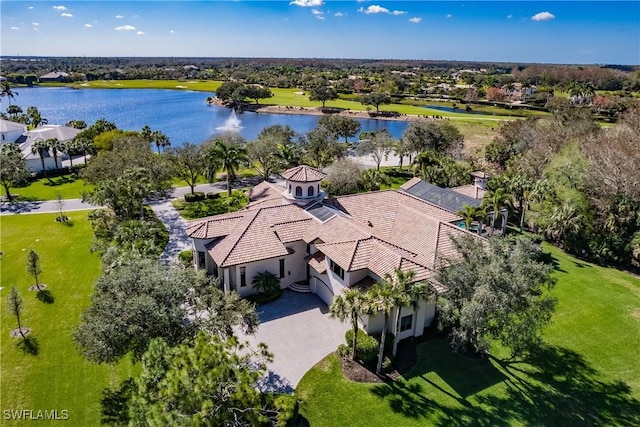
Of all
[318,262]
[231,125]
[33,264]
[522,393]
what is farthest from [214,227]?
[231,125]

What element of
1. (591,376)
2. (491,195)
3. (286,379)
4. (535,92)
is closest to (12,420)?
(286,379)

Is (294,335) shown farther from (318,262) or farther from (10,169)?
(10,169)

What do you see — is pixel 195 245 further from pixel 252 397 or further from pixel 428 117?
pixel 428 117

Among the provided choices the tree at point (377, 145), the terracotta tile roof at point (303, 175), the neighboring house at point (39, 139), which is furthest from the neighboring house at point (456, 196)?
the neighboring house at point (39, 139)

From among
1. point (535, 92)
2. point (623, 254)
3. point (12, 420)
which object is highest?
point (535, 92)

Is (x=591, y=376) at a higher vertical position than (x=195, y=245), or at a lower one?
lower
